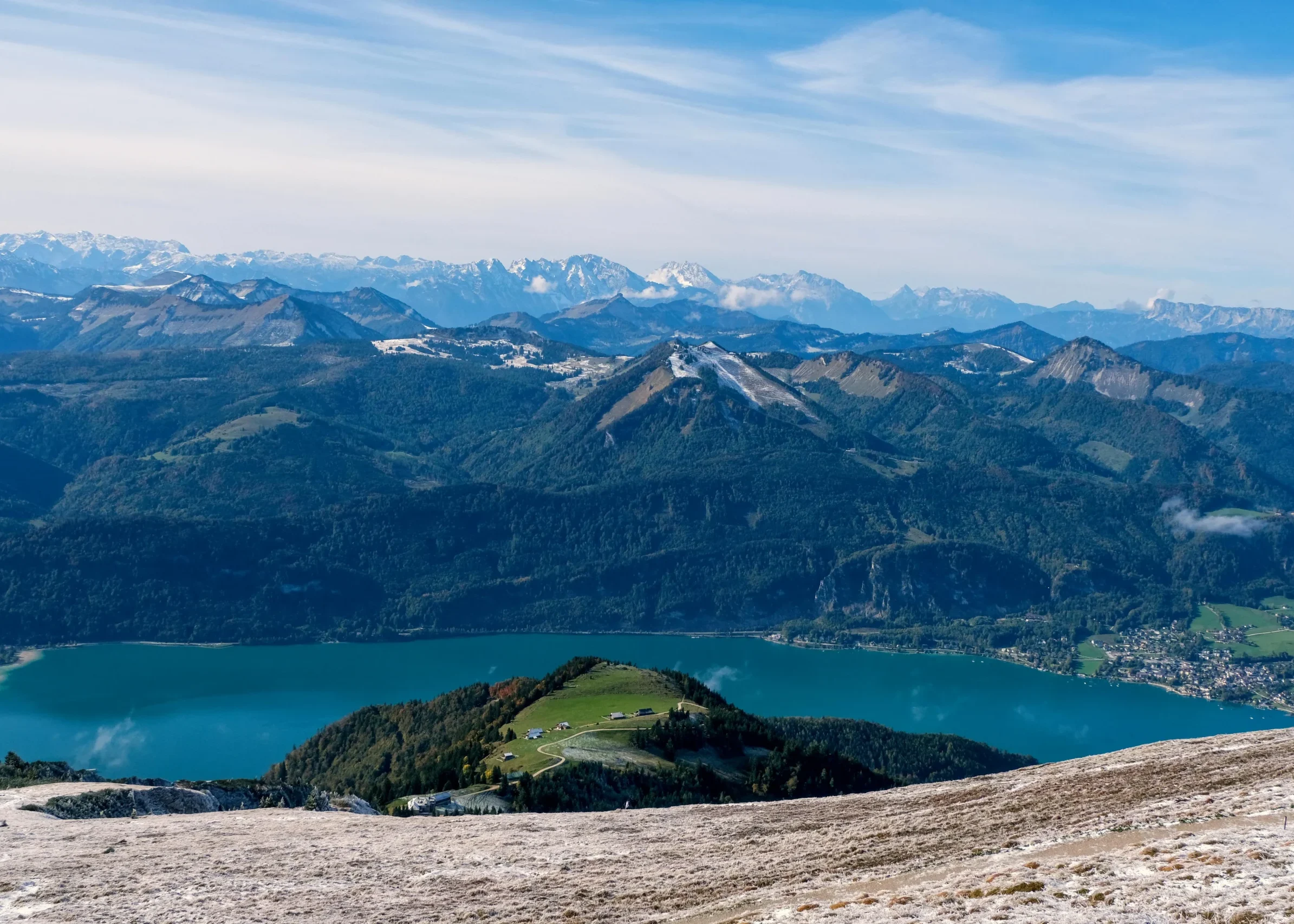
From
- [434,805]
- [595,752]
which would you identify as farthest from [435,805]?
[595,752]

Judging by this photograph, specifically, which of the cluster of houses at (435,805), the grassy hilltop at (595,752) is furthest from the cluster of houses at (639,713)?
the cluster of houses at (435,805)

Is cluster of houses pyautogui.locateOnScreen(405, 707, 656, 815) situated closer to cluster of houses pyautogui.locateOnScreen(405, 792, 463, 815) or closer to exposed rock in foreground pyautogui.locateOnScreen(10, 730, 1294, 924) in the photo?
cluster of houses pyautogui.locateOnScreen(405, 792, 463, 815)

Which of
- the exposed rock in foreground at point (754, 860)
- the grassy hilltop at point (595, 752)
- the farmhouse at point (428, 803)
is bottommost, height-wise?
the grassy hilltop at point (595, 752)

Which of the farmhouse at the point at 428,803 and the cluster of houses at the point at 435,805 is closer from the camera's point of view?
the cluster of houses at the point at 435,805

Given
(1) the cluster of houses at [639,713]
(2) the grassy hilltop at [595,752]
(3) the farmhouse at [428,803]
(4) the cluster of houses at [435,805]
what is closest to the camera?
(4) the cluster of houses at [435,805]

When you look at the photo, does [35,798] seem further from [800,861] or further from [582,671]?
[582,671]

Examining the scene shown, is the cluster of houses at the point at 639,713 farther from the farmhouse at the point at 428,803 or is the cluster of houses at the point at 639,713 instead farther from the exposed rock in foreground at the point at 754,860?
the exposed rock in foreground at the point at 754,860

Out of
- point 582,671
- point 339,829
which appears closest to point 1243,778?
point 339,829

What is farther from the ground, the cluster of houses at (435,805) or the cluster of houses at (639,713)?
the cluster of houses at (435,805)

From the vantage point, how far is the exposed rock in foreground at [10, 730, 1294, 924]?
89.8 feet

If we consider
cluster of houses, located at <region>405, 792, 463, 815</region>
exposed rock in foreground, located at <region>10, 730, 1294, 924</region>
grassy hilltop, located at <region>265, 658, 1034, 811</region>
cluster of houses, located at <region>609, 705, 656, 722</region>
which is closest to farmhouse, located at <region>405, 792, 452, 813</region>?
cluster of houses, located at <region>405, 792, 463, 815</region>

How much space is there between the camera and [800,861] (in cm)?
3578

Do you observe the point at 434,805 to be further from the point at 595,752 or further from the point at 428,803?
the point at 595,752

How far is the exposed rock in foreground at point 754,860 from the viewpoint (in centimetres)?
2738
